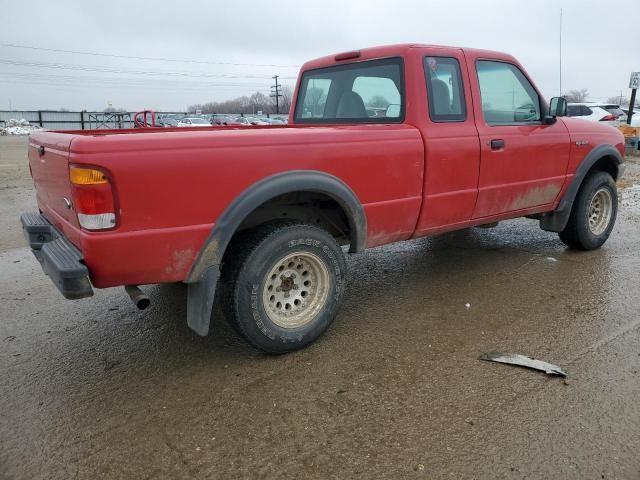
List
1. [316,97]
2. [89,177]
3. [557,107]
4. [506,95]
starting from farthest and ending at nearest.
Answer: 1. [316,97]
2. [557,107]
3. [506,95]
4. [89,177]

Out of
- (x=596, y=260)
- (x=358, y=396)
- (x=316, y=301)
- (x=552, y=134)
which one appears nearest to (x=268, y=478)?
(x=358, y=396)

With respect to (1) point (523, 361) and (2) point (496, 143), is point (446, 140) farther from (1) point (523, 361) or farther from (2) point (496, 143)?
(1) point (523, 361)

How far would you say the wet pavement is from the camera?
2369 mm

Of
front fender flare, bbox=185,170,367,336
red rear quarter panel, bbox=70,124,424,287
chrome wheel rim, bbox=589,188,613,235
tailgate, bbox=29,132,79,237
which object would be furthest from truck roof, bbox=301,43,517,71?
tailgate, bbox=29,132,79,237

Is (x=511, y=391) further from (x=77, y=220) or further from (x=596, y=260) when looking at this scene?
(x=596, y=260)

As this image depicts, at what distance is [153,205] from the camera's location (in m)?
2.64

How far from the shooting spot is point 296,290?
11.2 feet

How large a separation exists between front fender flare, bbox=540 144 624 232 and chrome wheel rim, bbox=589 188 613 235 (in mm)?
447

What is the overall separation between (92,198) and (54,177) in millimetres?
644

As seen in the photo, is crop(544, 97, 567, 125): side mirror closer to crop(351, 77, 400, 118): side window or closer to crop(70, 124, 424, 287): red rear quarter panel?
crop(351, 77, 400, 118): side window

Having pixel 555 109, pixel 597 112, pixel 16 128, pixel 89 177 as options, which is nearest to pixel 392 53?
pixel 555 109

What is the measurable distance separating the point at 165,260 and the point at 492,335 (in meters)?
2.25

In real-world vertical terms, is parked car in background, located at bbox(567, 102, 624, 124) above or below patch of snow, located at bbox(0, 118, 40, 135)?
below

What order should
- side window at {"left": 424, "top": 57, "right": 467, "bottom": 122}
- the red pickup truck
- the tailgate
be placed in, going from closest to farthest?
the red pickup truck → the tailgate → side window at {"left": 424, "top": 57, "right": 467, "bottom": 122}
